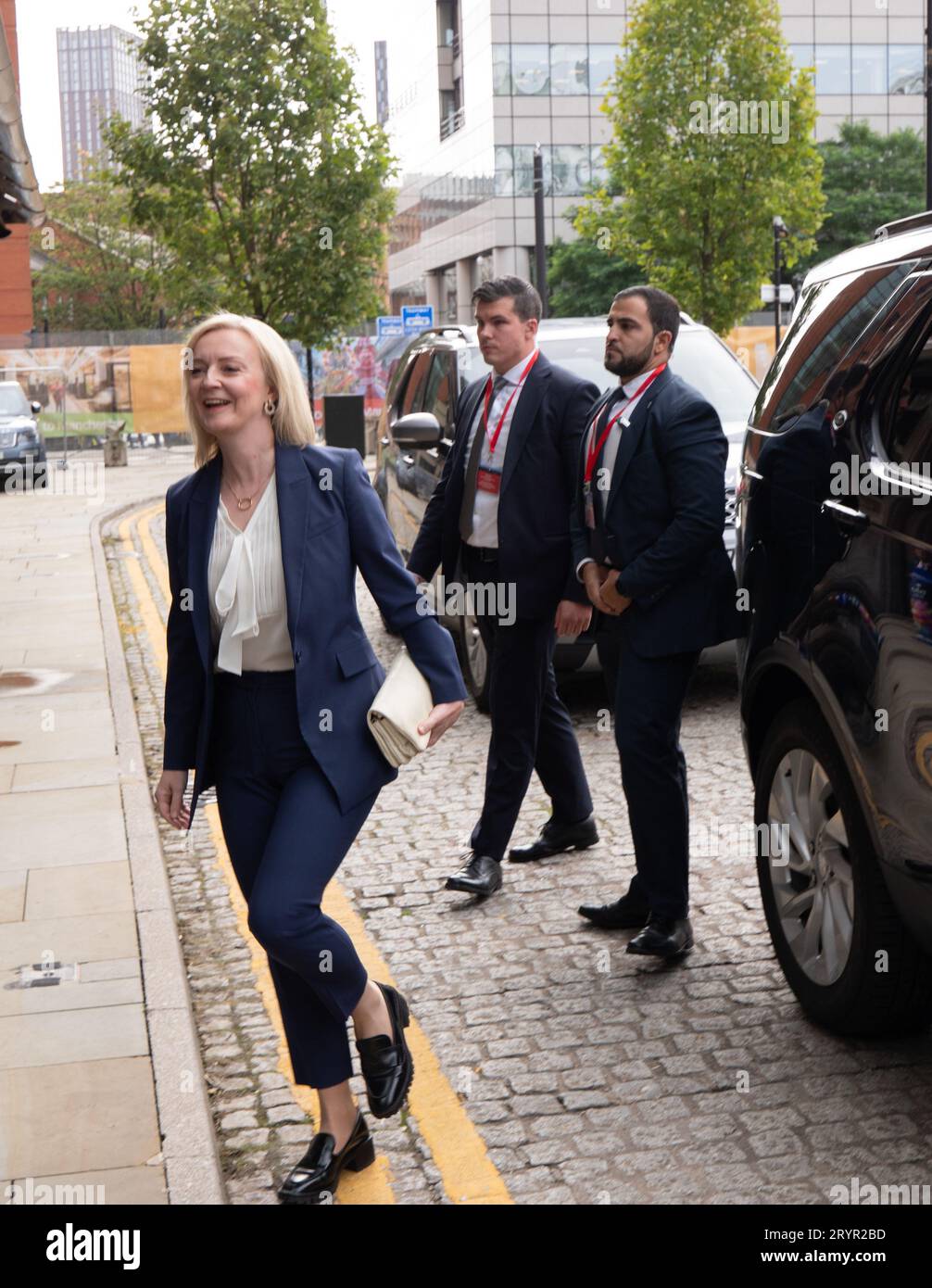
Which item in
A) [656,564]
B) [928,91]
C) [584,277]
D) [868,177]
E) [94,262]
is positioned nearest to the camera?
[656,564]

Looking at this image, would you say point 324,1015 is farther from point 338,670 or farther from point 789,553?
point 789,553

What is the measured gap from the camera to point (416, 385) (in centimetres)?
1096

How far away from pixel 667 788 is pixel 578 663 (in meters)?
3.40

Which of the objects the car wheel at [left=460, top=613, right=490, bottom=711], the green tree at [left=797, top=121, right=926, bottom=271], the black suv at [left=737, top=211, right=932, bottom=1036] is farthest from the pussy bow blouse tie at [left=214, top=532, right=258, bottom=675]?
the green tree at [left=797, top=121, right=926, bottom=271]

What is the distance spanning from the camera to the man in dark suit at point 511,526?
5773 mm

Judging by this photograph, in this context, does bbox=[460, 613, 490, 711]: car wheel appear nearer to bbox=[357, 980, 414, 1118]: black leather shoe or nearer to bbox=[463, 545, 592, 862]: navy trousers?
bbox=[463, 545, 592, 862]: navy trousers

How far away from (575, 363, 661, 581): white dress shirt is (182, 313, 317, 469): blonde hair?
1.54 meters

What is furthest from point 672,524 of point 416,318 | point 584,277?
point 584,277

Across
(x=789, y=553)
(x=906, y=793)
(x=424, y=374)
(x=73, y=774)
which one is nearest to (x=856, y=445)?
(x=789, y=553)

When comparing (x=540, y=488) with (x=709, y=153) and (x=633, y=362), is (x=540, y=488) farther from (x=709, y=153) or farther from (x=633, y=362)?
(x=709, y=153)

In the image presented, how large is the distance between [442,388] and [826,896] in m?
6.21

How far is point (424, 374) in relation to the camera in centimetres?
1071

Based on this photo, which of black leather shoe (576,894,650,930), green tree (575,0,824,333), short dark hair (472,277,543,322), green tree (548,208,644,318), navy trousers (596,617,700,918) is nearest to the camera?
navy trousers (596,617,700,918)

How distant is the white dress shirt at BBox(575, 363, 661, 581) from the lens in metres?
5.00
